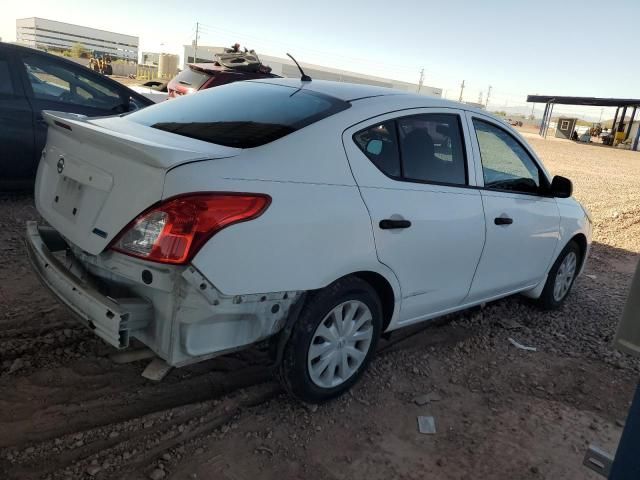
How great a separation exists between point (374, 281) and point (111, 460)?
1.58m

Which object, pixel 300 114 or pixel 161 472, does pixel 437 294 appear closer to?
pixel 300 114

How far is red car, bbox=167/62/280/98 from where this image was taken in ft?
31.2

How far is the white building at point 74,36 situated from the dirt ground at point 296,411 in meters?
153

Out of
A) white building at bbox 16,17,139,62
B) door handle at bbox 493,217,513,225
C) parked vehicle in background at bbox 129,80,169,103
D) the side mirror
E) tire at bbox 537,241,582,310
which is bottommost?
tire at bbox 537,241,582,310

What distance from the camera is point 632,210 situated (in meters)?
10.3

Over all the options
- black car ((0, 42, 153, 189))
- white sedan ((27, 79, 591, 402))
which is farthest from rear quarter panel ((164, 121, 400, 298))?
black car ((0, 42, 153, 189))

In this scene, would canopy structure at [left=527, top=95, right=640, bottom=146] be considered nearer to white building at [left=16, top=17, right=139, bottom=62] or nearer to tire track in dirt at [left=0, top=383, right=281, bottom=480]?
tire track in dirt at [left=0, top=383, right=281, bottom=480]

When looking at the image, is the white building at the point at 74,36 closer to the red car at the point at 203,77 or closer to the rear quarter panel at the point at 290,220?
the red car at the point at 203,77

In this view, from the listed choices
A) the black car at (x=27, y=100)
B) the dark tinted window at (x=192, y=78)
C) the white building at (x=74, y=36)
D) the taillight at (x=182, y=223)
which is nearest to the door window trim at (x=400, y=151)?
the taillight at (x=182, y=223)

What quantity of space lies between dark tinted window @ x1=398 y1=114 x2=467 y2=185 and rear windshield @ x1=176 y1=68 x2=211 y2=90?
7079 millimetres

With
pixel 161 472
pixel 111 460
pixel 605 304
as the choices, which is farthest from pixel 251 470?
pixel 605 304

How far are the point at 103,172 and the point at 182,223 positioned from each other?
541mm

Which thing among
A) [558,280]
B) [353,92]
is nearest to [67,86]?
[353,92]

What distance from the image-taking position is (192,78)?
979 cm
